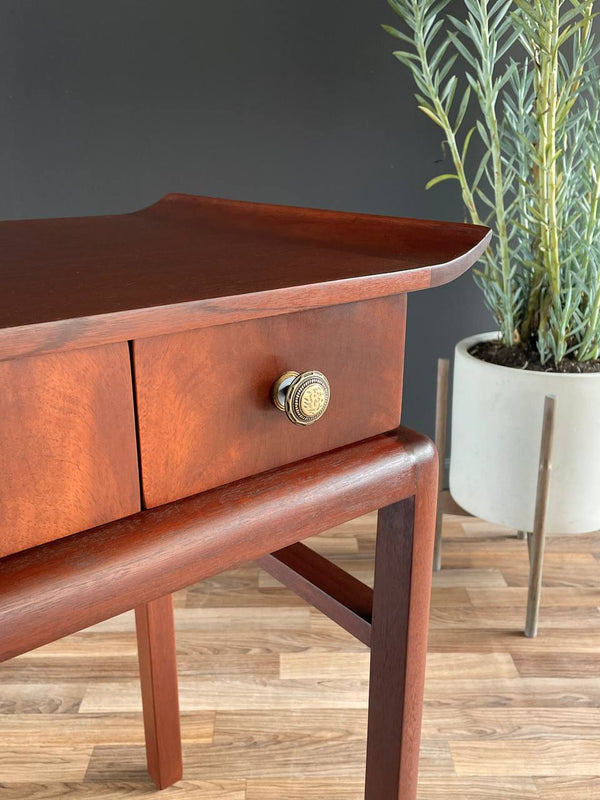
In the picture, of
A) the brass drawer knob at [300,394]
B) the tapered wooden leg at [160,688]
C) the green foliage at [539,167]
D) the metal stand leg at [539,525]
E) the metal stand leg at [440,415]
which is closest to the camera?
the brass drawer knob at [300,394]

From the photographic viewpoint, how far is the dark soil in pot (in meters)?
1.42

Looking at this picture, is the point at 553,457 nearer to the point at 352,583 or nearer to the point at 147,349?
the point at 352,583

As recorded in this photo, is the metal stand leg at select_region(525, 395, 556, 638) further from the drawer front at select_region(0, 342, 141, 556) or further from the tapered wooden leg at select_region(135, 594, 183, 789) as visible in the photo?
the drawer front at select_region(0, 342, 141, 556)

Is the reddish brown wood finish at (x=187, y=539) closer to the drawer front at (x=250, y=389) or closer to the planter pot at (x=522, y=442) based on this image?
the drawer front at (x=250, y=389)

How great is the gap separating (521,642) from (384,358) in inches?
40.5

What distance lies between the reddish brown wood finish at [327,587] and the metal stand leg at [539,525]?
67 centimetres

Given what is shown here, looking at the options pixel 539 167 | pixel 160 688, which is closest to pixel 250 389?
pixel 160 688

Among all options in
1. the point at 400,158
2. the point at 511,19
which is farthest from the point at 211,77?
the point at 511,19

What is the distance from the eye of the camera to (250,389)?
52 cm

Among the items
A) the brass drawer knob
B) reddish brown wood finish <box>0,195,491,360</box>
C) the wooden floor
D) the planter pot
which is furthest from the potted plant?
the brass drawer knob

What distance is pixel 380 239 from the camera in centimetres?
71

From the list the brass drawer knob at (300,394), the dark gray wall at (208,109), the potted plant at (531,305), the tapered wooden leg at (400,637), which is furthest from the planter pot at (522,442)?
the brass drawer knob at (300,394)

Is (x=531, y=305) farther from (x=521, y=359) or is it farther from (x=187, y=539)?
(x=187, y=539)

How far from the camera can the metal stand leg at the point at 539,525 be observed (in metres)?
1.34
